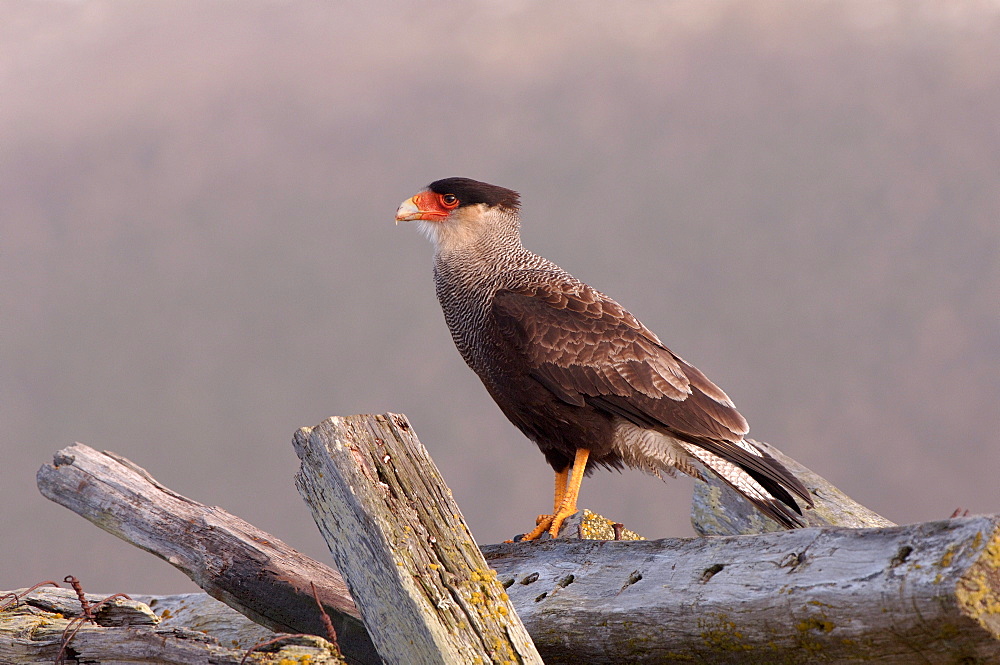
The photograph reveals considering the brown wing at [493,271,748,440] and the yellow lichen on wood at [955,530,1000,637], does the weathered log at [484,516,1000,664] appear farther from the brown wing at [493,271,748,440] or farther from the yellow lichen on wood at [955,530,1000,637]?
the brown wing at [493,271,748,440]

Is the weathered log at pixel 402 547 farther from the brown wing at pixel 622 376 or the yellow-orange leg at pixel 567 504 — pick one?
the yellow-orange leg at pixel 567 504

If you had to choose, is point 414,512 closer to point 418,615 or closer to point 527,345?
point 418,615

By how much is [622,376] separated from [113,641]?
303cm

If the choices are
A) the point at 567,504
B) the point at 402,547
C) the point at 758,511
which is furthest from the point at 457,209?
the point at 402,547

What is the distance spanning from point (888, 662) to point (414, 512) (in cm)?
182

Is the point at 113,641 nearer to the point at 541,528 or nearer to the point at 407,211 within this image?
the point at 541,528

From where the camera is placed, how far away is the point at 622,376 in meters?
5.20

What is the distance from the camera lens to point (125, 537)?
15.8 feet

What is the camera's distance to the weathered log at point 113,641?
3244 millimetres

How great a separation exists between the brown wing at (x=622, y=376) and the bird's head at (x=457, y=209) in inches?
29.5

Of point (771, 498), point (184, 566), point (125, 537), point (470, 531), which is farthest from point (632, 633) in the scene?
point (125, 537)

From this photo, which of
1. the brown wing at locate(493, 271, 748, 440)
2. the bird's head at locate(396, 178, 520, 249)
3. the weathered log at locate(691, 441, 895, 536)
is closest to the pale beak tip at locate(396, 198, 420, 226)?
the bird's head at locate(396, 178, 520, 249)

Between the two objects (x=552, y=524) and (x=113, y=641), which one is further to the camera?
(x=552, y=524)

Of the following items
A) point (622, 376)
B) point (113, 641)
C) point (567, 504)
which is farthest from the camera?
point (567, 504)
